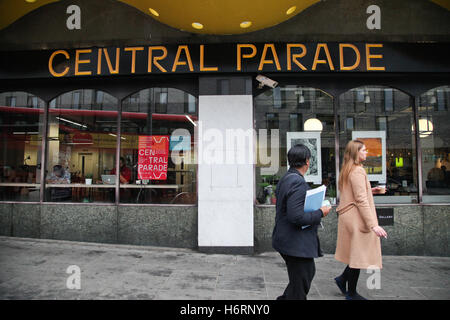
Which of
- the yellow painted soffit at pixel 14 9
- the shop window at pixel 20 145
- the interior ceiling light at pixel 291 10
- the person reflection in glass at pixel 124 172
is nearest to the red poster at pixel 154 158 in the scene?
the person reflection in glass at pixel 124 172

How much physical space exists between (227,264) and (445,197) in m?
4.91

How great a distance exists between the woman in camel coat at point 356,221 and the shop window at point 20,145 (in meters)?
6.66

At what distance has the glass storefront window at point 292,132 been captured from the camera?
6348mm

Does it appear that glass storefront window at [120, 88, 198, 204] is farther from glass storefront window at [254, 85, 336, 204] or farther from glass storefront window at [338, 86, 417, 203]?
glass storefront window at [338, 86, 417, 203]

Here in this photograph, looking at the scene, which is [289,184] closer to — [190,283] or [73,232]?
[190,283]

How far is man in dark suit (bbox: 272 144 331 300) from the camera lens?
2664 millimetres

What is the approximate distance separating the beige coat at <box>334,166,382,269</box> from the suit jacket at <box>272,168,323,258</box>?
32.5 inches

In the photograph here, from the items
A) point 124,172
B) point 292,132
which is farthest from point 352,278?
point 124,172

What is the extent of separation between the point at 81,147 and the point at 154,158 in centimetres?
196

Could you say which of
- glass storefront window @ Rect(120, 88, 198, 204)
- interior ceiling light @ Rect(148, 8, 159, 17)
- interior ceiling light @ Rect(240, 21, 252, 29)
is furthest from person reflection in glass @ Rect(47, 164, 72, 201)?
interior ceiling light @ Rect(240, 21, 252, 29)

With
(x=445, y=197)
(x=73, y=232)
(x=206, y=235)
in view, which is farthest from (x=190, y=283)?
(x=445, y=197)

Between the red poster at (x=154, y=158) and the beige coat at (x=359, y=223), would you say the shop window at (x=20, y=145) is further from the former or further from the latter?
the beige coat at (x=359, y=223)

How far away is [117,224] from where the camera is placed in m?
6.29

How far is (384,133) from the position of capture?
6.47 metres
